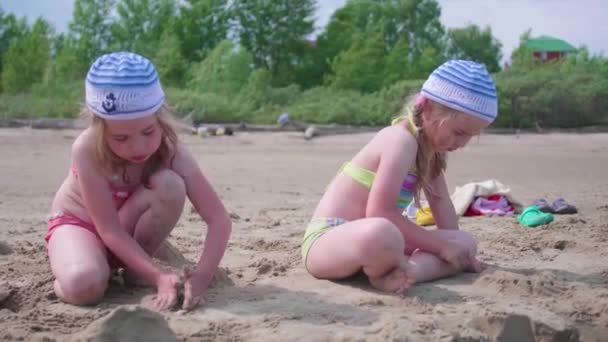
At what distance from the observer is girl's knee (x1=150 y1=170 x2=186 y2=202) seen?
3.23 meters

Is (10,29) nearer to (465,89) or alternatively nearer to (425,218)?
(425,218)

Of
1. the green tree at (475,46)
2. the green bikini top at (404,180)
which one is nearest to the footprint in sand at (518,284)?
the green bikini top at (404,180)

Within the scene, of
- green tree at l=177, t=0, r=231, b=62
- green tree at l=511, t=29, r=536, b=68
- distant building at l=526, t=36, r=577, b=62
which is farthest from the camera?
distant building at l=526, t=36, r=577, b=62

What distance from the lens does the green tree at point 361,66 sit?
56.6 ft

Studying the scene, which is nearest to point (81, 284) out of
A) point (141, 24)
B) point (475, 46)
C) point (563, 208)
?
point (563, 208)

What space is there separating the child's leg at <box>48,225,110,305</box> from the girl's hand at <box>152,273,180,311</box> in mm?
220

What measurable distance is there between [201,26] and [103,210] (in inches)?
655

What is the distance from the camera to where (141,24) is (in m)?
18.9

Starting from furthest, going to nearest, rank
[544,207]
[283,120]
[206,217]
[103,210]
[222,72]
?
1. [222,72]
2. [283,120]
3. [544,207]
4. [206,217]
5. [103,210]

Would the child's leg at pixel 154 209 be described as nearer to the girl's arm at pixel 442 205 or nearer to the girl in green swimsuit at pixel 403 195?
the girl in green swimsuit at pixel 403 195

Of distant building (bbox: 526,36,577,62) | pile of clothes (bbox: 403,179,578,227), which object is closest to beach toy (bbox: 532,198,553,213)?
pile of clothes (bbox: 403,179,578,227)

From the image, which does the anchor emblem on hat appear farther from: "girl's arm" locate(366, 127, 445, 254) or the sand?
"girl's arm" locate(366, 127, 445, 254)

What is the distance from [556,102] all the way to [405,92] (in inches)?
99.6

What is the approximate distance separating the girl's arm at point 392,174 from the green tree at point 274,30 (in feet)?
52.7
